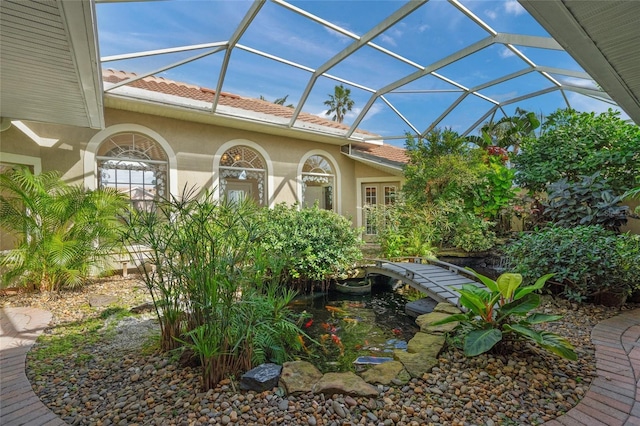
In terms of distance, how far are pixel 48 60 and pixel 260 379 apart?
4.37 meters

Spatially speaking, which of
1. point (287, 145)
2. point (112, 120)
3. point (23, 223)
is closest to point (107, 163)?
point (112, 120)

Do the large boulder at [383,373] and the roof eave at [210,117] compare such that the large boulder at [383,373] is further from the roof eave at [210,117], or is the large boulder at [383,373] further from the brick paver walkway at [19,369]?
the roof eave at [210,117]

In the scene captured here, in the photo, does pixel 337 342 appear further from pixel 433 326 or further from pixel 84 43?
pixel 84 43

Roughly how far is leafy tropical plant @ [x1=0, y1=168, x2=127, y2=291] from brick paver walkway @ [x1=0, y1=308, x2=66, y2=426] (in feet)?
2.39

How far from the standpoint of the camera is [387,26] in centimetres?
556

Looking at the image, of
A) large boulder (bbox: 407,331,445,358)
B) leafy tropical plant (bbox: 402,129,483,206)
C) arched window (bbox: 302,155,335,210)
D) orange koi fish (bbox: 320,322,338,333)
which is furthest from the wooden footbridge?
arched window (bbox: 302,155,335,210)

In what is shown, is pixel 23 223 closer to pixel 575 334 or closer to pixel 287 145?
pixel 287 145

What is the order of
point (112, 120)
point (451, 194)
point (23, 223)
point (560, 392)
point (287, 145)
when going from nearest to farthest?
point (560, 392), point (23, 223), point (112, 120), point (451, 194), point (287, 145)

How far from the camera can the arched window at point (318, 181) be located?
1064 centimetres

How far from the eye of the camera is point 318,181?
36.4 feet

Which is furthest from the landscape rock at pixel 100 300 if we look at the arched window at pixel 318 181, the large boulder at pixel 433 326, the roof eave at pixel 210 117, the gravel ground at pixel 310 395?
the arched window at pixel 318 181

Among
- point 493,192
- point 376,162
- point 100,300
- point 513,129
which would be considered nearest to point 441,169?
point 493,192

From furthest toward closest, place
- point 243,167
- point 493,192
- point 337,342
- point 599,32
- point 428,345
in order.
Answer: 1. point 243,167
2. point 493,192
3. point 337,342
4. point 428,345
5. point 599,32

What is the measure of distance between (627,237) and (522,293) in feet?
10.0
